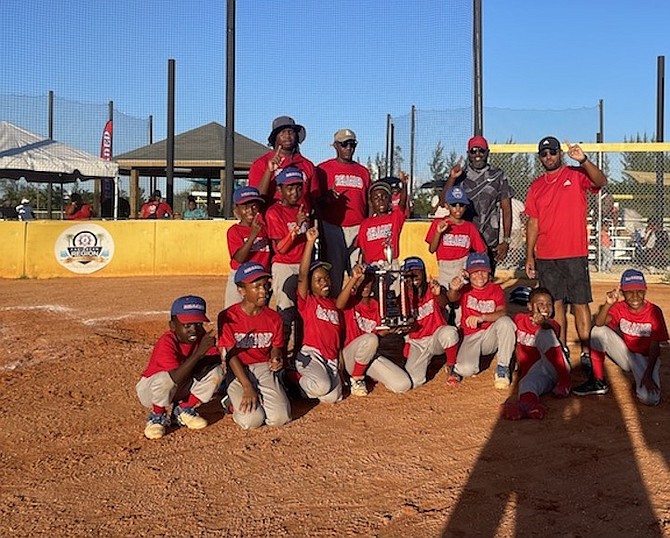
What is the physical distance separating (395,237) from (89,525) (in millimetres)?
3859

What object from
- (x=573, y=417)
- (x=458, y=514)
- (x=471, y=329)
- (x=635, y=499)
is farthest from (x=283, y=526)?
(x=471, y=329)

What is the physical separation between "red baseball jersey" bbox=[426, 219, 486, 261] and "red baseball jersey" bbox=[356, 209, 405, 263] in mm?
365

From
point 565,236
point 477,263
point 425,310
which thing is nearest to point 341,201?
point 425,310

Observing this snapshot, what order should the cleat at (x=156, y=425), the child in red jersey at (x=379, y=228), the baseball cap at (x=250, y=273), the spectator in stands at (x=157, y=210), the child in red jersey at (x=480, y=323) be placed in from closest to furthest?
the cleat at (x=156, y=425) < the baseball cap at (x=250, y=273) < the child in red jersey at (x=480, y=323) < the child in red jersey at (x=379, y=228) < the spectator in stands at (x=157, y=210)

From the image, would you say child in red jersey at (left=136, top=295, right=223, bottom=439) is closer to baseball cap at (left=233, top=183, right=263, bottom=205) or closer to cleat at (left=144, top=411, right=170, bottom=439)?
cleat at (left=144, top=411, right=170, bottom=439)

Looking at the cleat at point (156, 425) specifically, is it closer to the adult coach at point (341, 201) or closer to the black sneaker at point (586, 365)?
the adult coach at point (341, 201)

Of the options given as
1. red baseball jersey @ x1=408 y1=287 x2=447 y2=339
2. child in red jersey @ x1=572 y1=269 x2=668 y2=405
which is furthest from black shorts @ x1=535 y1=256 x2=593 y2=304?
red baseball jersey @ x1=408 y1=287 x2=447 y2=339

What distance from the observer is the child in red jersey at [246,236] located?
238 inches

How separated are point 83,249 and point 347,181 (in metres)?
8.54

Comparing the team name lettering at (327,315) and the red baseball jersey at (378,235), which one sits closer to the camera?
the team name lettering at (327,315)

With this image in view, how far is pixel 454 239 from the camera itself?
270 inches

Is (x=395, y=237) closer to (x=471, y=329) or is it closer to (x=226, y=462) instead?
(x=471, y=329)

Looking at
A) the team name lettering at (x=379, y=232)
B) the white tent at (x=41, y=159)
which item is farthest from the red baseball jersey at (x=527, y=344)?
the white tent at (x=41, y=159)

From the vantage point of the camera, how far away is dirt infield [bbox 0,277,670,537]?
359 cm
